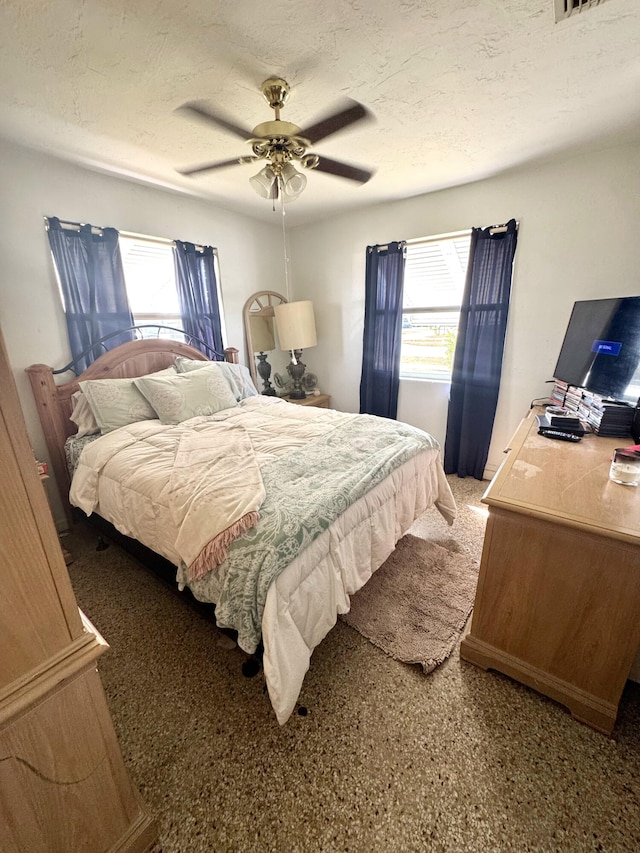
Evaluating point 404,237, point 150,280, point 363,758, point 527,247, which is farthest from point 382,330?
point 363,758

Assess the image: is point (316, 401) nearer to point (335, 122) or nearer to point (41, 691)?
point (335, 122)

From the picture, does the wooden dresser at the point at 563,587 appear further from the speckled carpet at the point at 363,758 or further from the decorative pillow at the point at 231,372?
the decorative pillow at the point at 231,372

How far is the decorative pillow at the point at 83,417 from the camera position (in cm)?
228

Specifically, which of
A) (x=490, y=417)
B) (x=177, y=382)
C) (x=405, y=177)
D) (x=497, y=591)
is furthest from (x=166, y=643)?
(x=405, y=177)

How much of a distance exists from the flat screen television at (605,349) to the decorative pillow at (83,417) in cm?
322

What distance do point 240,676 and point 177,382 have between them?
6.24ft

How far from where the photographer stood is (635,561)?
1046mm

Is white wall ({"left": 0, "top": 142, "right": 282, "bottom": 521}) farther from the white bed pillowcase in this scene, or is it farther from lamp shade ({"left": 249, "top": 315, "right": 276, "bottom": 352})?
lamp shade ({"left": 249, "top": 315, "right": 276, "bottom": 352})

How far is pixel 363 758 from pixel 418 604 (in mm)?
741

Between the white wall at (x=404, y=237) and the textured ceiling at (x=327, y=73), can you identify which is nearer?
the textured ceiling at (x=327, y=73)

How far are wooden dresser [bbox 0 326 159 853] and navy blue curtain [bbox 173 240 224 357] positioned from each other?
265 centimetres

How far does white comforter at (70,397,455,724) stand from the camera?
1165 millimetres

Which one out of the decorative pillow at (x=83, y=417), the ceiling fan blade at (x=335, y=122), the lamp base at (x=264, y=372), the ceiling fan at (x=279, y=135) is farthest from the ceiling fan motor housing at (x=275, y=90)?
the lamp base at (x=264, y=372)

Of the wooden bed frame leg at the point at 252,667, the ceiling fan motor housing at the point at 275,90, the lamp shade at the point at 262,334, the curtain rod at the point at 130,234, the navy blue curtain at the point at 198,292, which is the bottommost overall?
the wooden bed frame leg at the point at 252,667
